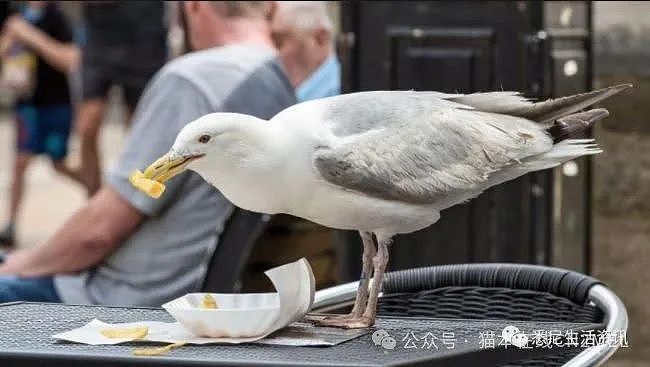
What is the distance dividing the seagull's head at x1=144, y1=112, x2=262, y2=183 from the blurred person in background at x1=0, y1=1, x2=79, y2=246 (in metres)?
6.70

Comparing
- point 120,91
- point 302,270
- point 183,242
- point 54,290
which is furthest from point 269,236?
point 120,91

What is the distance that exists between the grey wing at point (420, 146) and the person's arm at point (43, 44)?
22.4ft

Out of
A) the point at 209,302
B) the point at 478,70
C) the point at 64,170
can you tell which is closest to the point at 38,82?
the point at 64,170

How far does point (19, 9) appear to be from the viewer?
8.81m

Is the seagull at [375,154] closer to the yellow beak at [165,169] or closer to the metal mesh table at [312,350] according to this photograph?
the yellow beak at [165,169]

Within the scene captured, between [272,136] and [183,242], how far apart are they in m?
1.56

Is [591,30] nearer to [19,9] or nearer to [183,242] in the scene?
[183,242]

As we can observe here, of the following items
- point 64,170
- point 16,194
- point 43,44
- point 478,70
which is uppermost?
point 478,70

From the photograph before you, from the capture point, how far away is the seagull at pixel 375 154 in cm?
202

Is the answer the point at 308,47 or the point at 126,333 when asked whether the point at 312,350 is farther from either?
the point at 308,47

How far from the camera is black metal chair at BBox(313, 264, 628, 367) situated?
8.59 feet

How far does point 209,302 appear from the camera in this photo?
7.04ft

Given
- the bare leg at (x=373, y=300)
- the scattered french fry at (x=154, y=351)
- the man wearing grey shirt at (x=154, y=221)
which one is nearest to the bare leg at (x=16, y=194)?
the man wearing grey shirt at (x=154, y=221)

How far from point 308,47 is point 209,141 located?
2.08 m
